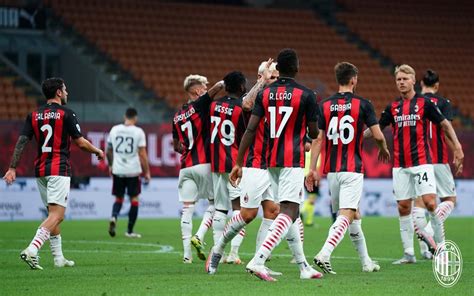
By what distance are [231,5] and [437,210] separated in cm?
2430

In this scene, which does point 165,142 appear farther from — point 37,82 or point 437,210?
point 437,210

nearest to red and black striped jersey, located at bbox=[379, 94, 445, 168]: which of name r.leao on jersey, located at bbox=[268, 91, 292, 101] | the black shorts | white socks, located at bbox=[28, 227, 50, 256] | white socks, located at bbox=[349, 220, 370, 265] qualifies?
white socks, located at bbox=[349, 220, 370, 265]

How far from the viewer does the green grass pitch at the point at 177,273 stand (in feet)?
32.1

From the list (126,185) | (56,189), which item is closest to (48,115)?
(56,189)

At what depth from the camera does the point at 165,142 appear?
2666cm

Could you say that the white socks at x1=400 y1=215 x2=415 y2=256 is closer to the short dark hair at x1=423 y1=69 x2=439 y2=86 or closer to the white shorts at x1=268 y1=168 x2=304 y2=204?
the short dark hair at x1=423 y1=69 x2=439 y2=86

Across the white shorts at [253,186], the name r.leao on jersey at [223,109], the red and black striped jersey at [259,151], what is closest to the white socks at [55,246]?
the name r.leao on jersey at [223,109]

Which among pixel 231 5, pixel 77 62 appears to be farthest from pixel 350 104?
pixel 231 5

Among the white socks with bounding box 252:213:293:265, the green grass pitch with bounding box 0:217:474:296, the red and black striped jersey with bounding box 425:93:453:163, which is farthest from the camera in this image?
the red and black striped jersey with bounding box 425:93:453:163

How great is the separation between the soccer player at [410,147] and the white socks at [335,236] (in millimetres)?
2109

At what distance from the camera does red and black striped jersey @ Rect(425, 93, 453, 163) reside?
Answer: 14047 mm

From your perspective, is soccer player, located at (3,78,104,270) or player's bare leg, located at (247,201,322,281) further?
soccer player, located at (3,78,104,270)

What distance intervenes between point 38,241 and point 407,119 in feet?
15.9

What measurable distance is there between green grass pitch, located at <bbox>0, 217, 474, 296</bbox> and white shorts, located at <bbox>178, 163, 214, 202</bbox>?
858 millimetres
